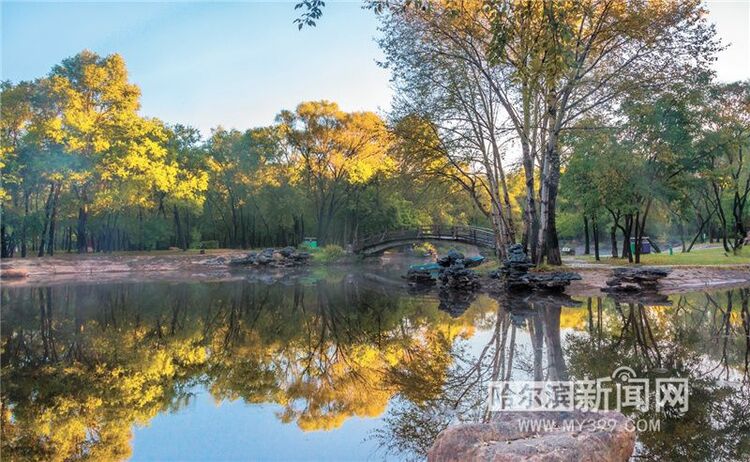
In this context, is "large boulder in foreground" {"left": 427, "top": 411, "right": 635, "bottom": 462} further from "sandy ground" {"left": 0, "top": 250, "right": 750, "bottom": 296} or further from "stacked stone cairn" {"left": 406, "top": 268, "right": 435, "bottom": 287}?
"stacked stone cairn" {"left": 406, "top": 268, "right": 435, "bottom": 287}

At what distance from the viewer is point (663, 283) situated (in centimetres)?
1695

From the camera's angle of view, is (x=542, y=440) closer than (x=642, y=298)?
Yes

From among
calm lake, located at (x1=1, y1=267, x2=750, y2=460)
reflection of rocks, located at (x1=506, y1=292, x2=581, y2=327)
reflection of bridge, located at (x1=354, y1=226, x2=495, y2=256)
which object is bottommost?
reflection of rocks, located at (x1=506, y1=292, x2=581, y2=327)

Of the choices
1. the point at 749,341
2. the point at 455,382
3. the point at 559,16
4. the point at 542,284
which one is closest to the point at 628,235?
the point at 542,284

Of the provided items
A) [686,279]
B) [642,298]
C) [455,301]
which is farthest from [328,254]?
[642,298]

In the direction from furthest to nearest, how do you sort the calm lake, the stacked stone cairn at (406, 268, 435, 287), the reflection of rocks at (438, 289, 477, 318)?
the stacked stone cairn at (406, 268, 435, 287) < the reflection of rocks at (438, 289, 477, 318) < the calm lake

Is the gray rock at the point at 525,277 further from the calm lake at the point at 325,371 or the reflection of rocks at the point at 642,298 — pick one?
the calm lake at the point at 325,371

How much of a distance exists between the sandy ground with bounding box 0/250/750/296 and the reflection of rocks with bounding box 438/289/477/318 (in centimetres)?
184

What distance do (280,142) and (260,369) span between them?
126ft

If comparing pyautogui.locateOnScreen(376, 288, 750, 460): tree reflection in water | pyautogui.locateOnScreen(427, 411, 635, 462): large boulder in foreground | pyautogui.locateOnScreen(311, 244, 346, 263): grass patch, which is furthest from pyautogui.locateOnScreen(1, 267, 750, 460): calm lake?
pyautogui.locateOnScreen(311, 244, 346, 263): grass patch

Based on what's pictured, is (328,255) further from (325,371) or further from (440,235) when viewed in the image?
(325,371)

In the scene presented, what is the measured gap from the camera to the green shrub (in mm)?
39562

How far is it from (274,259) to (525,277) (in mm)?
22816

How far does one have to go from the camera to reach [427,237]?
1379 inches
